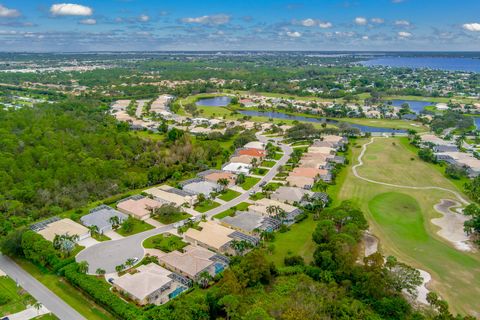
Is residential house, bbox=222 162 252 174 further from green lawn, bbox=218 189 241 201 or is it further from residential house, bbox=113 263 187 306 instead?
residential house, bbox=113 263 187 306

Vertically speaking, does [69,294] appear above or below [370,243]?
above

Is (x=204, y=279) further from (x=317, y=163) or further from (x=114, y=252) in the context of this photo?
(x=317, y=163)

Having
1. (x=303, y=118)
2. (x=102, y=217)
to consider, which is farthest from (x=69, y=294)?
(x=303, y=118)

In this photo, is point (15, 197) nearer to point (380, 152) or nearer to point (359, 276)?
point (359, 276)

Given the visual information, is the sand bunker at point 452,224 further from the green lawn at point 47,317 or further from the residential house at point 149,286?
the green lawn at point 47,317

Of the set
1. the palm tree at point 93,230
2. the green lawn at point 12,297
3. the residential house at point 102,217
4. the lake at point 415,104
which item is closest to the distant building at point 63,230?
the palm tree at point 93,230

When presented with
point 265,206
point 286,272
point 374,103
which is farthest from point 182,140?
point 374,103

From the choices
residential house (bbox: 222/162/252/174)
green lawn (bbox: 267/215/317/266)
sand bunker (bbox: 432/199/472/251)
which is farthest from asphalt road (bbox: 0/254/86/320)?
sand bunker (bbox: 432/199/472/251)
